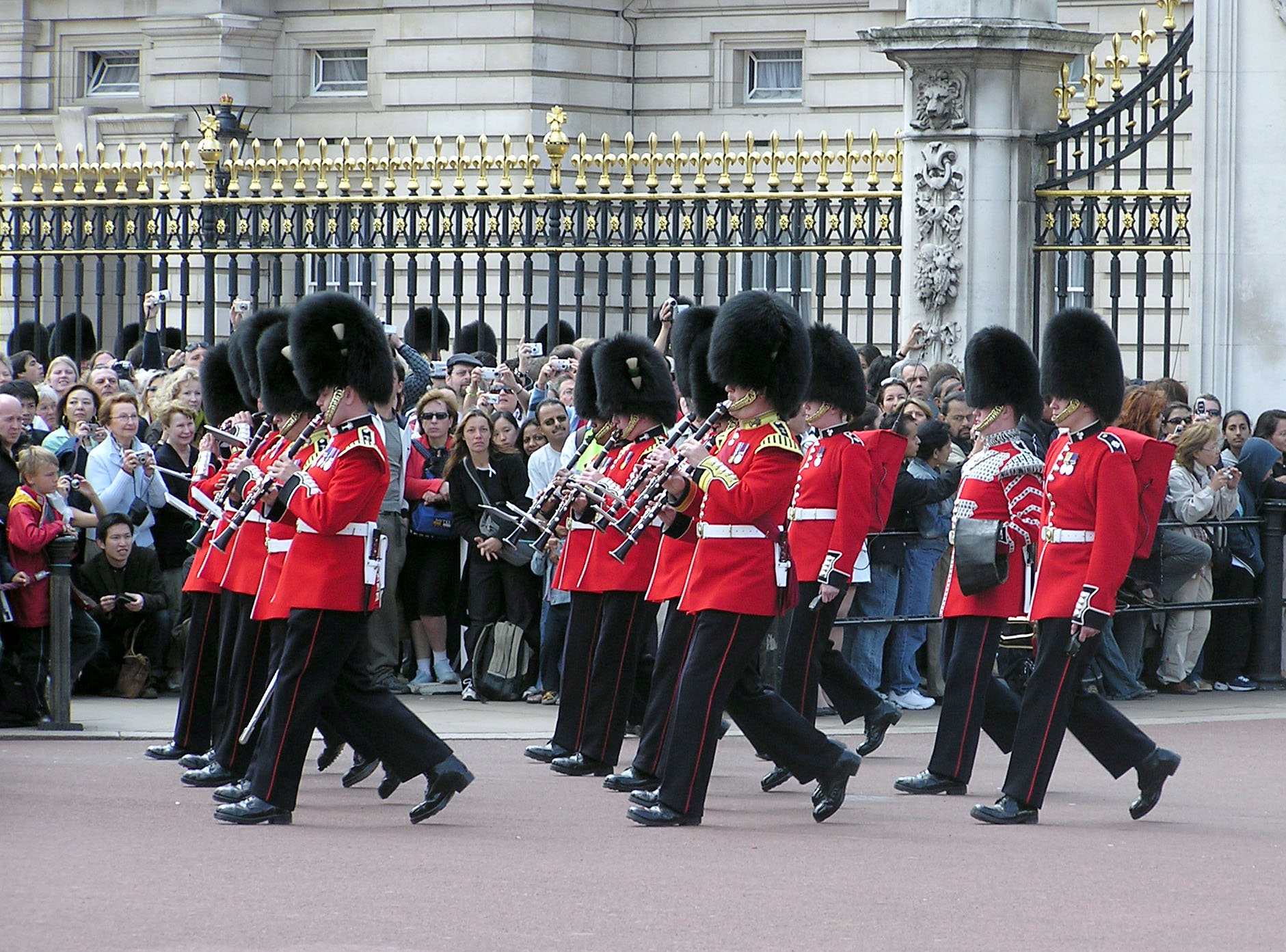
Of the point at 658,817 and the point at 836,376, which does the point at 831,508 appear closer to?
the point at 836,376

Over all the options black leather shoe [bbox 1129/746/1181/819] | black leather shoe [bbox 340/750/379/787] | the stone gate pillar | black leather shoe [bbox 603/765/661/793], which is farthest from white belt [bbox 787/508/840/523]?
the stone gate pillar

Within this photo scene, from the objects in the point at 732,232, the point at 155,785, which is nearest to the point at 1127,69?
the point at 732,232

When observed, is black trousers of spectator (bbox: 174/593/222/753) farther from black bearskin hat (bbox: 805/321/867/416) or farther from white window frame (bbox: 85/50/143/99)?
white window frame (bbox: 85/50/143/99)

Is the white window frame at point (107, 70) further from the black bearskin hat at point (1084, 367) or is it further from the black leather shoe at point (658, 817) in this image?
the black leather shoe at point (658, 817)

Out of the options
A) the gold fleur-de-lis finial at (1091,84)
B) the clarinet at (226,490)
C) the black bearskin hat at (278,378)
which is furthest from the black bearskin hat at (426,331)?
the black bearskin hat at (278,378)

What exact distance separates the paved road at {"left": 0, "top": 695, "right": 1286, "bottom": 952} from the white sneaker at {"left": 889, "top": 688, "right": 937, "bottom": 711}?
55.5 inches

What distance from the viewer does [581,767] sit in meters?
8.05

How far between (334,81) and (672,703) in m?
15.3

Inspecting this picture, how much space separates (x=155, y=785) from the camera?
768cm

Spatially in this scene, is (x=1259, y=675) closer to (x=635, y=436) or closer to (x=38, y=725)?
(x=635, y=436)

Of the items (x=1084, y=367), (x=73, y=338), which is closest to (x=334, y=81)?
(x=73, y=338)

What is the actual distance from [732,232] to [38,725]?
4738mm

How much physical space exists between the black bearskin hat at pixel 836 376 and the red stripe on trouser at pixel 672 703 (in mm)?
918

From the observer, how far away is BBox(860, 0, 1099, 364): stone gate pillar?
37.4 feet
